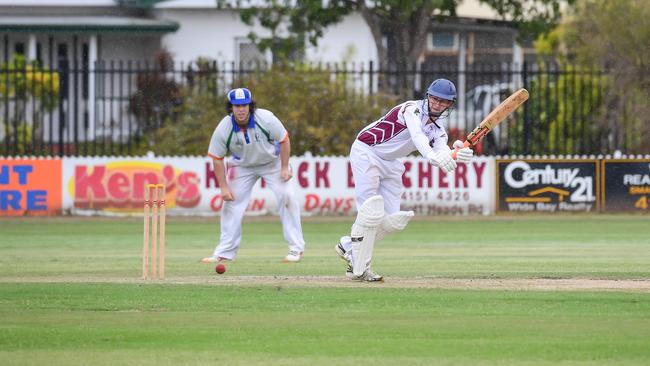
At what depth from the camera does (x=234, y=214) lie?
604 inches

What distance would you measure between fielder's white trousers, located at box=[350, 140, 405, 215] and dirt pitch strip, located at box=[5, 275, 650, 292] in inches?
27.3

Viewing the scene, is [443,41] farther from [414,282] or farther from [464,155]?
[464,155]

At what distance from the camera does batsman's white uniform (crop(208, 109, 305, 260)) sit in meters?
15.1

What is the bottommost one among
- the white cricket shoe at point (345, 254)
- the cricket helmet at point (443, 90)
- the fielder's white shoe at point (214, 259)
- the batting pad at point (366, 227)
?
the fielder's white shoe at point (214, 259)

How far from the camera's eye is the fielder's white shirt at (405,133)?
12273 millimetres

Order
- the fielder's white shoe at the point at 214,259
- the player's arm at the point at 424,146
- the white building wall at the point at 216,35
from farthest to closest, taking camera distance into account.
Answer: the white building wall at the point at 216,35 → the fielder's white shoe at the point at 214,259 → the player's arm at the point at 424,146

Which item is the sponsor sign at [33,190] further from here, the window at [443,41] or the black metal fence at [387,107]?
the window at [443,41]

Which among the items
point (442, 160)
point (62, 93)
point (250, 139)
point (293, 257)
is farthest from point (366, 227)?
point (62, 93)

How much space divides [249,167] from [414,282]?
341 cm

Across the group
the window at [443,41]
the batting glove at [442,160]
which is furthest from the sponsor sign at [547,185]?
the window at [443,41]

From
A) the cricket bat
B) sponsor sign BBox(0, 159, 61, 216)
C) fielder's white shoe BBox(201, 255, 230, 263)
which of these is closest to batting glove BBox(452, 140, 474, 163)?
the cricket bat

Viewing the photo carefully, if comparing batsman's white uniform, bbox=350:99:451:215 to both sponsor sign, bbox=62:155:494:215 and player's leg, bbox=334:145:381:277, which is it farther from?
sponsor sign, bbox=62:155:494:215

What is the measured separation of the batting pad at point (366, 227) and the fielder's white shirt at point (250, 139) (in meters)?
2.77

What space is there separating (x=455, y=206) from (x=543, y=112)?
4348mm
